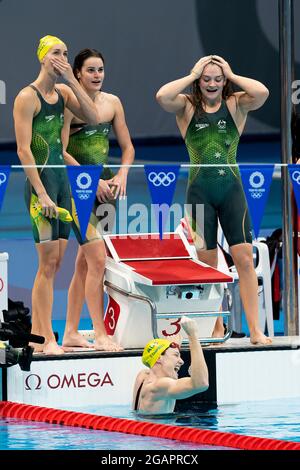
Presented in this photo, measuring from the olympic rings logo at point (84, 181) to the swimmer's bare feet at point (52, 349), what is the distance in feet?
3.43

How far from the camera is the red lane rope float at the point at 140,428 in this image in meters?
7.47

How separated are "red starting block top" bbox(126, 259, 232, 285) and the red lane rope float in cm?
121

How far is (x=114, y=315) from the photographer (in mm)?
9602

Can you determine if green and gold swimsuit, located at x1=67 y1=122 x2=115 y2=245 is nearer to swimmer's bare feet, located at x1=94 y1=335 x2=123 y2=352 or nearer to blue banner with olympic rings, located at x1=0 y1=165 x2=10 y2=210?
blue banner with olympic rings, located at x1=0 y1=165 x2=10 y2=210

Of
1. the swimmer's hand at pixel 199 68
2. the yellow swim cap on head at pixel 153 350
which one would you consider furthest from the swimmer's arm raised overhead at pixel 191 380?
the swimmer's hand at pixel 199 68

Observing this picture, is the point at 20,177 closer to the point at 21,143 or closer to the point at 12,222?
the point at 12,222

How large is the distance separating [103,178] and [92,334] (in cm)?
134

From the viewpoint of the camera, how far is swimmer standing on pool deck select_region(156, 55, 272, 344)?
9.48 meters

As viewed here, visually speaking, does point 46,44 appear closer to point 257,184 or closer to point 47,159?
point 47,159

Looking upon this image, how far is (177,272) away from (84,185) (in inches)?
36.9

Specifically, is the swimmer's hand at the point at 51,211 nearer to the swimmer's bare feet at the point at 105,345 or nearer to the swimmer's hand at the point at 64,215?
the swimmer's hand at the point at 64,215

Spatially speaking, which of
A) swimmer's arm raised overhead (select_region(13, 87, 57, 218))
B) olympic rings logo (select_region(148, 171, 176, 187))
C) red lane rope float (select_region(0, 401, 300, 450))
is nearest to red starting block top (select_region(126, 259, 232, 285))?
olympic rings logo (select_region(148, 171, 176, 187))

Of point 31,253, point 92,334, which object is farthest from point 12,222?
point 92,334

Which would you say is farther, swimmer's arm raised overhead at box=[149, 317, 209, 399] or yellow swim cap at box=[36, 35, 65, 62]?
yellow swim cap at box=[36, 35, 65, 62]
